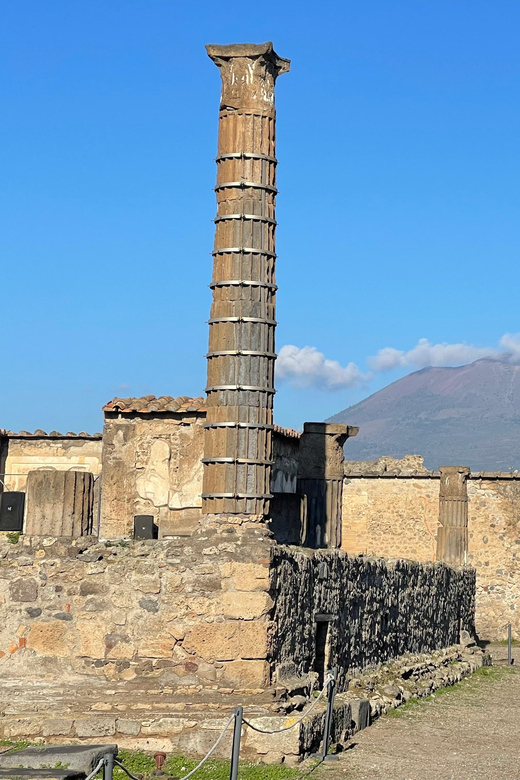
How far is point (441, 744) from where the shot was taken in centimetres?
1000

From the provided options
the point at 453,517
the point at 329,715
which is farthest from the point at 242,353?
the point at 453,517

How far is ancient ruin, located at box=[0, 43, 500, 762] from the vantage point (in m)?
9.07

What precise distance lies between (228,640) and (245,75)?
5.84m

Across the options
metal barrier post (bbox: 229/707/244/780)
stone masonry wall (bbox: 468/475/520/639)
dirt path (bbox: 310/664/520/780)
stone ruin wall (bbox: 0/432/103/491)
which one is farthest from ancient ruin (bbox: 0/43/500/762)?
stone masonry wall (bbox: 468/475/520/639)

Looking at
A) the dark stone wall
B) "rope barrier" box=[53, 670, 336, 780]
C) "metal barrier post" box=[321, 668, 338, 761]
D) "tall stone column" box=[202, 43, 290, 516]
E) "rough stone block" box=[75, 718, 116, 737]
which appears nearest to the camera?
"rope barrier" box=[53, 670, 336, 780]

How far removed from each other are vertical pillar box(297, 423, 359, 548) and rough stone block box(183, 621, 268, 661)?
4974mm

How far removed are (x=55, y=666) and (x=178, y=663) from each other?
43.6 inches

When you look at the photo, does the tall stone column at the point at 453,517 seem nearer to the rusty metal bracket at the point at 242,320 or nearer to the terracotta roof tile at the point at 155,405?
the terracotta roof tile at the point at 155,405

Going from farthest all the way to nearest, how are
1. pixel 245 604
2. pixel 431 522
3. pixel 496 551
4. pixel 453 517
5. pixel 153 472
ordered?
1. pixel 431 522
2. pixel 496 551
3. pixel 453 517
4. pixel 153 472
5. pixel 245 604

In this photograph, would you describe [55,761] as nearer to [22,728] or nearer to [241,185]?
[22,728]

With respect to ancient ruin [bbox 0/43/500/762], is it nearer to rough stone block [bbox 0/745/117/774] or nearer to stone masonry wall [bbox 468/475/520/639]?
rough stone block [bbox 0/745/117/774]

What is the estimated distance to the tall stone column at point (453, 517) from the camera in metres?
20.6

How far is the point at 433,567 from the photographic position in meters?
16.2

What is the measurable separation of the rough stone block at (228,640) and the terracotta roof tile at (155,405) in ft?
19.5
